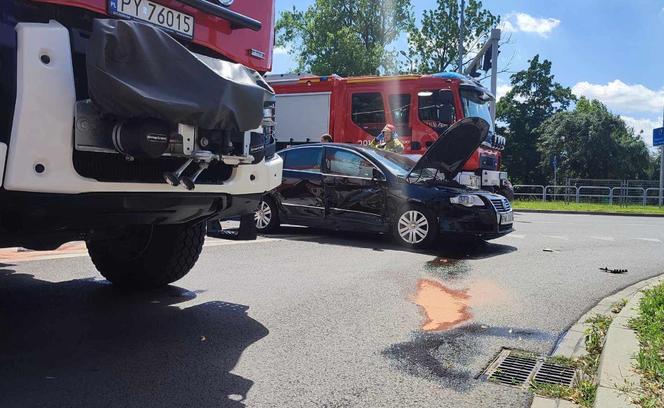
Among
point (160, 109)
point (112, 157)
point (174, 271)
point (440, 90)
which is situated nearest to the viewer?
point (160, 109)

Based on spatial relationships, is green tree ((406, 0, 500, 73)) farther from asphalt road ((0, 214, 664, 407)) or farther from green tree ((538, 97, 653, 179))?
asphalt road ((0, 214, 664, 407))

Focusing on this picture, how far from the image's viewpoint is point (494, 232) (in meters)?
7.47

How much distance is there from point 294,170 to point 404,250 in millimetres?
2283

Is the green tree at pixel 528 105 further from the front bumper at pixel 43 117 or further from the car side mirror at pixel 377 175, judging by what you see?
the front bumper at pixel 43 117

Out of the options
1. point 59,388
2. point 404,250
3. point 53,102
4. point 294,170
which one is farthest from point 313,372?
point 294,170

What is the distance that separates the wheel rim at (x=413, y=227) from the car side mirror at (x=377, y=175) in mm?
630

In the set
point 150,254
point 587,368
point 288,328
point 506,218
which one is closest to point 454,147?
point 506,218

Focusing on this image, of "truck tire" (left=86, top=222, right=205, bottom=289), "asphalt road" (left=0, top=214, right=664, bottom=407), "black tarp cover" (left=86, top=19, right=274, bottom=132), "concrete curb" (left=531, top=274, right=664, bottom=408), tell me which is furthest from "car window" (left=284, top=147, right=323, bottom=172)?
"black tarp cover" (left=86, top=19, right=274, bottom=132)

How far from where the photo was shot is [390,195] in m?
7.99

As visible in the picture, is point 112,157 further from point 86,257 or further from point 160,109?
point 86,257

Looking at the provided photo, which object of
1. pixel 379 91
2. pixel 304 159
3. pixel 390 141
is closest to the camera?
pixel 304 159

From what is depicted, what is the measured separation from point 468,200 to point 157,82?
537cm

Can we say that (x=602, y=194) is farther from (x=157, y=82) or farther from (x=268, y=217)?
(x=157, y=82)

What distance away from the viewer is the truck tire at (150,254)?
4.38m
